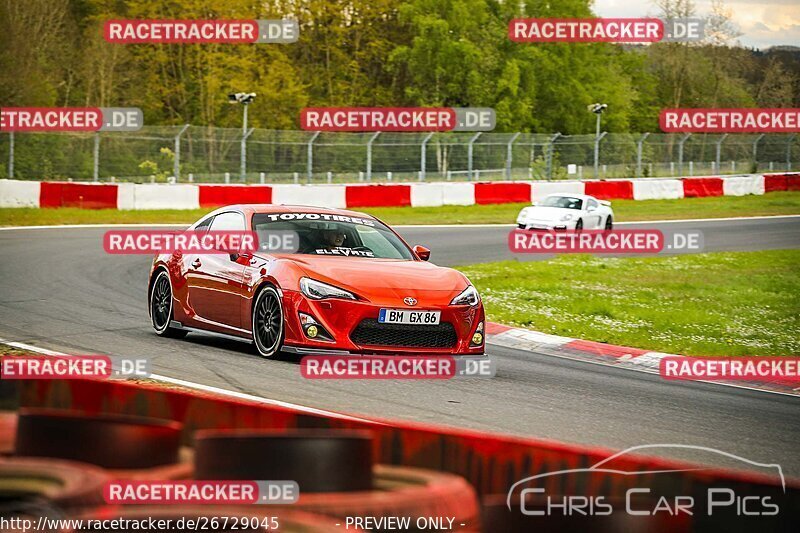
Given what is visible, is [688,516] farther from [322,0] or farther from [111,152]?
[322,0]

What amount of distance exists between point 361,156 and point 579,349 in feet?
85.7

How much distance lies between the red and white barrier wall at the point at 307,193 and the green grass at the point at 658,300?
32.8ft

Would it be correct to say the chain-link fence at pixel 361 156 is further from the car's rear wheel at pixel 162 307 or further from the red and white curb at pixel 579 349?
the car's rear wheel at pixel 162 307

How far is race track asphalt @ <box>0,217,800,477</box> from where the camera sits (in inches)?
297

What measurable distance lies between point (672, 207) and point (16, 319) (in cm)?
2959

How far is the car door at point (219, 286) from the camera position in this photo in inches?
396

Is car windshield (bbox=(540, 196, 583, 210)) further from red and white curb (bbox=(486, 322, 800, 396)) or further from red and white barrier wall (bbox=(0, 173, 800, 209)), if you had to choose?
red and white curb (bbox=(486, 322, 800, 396))

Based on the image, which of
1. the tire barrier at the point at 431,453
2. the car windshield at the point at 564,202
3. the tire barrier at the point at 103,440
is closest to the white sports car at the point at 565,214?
the car windshield at the point at 564,202

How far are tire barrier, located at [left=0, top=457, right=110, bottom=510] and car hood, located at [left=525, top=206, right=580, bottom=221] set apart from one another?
1014 inches

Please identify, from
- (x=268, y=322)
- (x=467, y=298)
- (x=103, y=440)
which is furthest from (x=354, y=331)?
(x=103, y=440)

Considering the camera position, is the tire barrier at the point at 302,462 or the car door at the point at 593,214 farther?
the car door at the point at 593,214

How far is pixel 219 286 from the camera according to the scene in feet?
33.6

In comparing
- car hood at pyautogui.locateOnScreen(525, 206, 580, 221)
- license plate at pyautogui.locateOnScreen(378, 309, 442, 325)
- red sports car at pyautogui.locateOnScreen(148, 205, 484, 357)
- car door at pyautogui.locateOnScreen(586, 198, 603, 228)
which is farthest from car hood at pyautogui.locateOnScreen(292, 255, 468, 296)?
car door at pyautogui.locateOnScreen(586, 198, 603, 228)

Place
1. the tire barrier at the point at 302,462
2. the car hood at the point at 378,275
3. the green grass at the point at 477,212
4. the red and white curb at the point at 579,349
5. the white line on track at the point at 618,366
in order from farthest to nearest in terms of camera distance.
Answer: the green grass at the point at 477,212, the red and white curb at the point at 579,349, the white line on track at the point at 618,366, the car hood at the point at 378,275, the tire barrier at the point at 302,462
